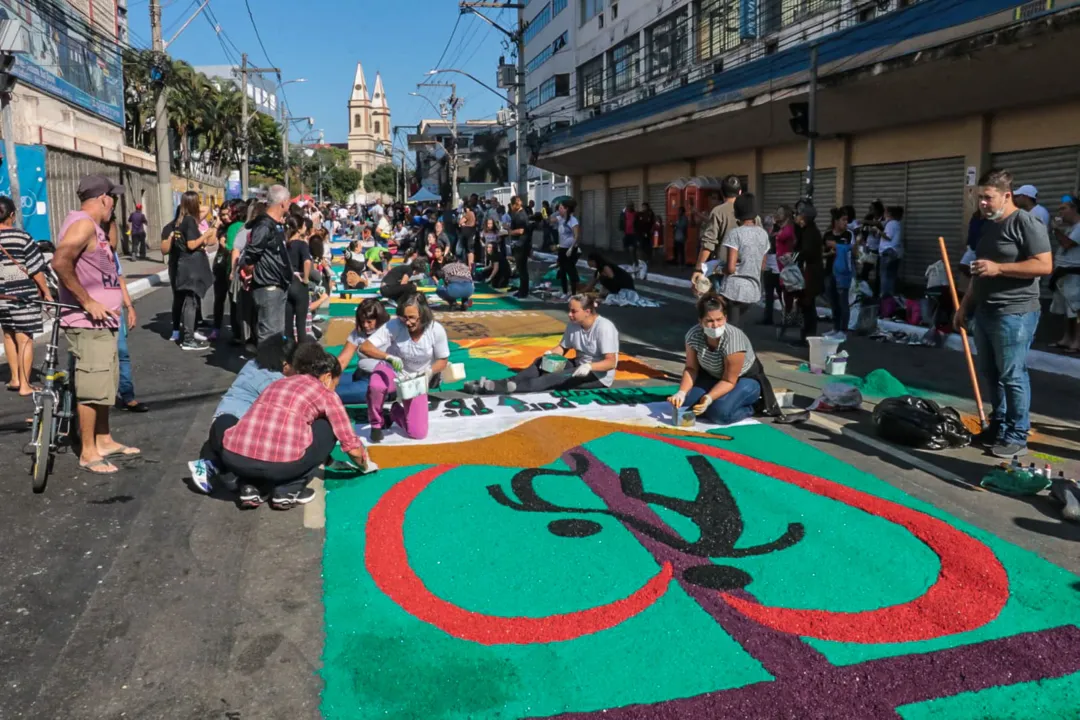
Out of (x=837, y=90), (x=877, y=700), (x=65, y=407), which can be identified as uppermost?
(x=837, y=90)

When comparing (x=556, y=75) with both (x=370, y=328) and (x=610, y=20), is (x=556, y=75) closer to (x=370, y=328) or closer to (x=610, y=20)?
(x=610, y=20)

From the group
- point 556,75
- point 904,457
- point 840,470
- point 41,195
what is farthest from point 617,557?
point 556,75

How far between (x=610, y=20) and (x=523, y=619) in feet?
131

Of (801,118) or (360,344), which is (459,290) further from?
(360,344)

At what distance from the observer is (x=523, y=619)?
411cm

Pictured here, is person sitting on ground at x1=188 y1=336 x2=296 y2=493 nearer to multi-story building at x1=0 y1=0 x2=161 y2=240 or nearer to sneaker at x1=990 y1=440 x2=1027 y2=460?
sneaker at x1=990 y1=440 x2=1027 y2=460

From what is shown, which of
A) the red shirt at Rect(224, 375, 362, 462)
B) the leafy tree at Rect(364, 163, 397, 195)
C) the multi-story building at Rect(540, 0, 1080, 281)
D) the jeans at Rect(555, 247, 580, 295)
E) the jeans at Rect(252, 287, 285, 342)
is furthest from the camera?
the leafy tree at Rect(364, 163, 397, 195)

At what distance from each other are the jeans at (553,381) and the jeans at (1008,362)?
3.40 m

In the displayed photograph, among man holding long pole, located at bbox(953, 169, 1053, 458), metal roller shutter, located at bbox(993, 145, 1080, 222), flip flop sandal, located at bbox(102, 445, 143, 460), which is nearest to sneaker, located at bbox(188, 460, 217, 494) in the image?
flip flop sandal, located at bbox(102, 445, 143, 460)

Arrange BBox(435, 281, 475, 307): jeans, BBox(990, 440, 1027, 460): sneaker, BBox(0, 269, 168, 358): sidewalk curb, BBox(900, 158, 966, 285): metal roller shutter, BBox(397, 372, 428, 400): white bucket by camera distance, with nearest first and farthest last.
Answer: BBox(990, 440, 1027, 460): sneaker < BBox(397, 372, 428, 400): white bucket < BBox(435, 281, 475, 307): jeans < BBox(900, 158, 966, 285): metal roller shutter < BBox(0, 269, 168, 358): sidewalk curb

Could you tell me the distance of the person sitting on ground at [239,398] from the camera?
19.0 ft

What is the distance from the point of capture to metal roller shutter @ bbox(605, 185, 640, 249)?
35.7m

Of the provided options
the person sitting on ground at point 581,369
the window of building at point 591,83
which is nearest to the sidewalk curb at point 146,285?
the person sitting on ground at point 581,369

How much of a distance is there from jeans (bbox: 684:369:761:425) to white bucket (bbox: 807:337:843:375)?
8.01ft
